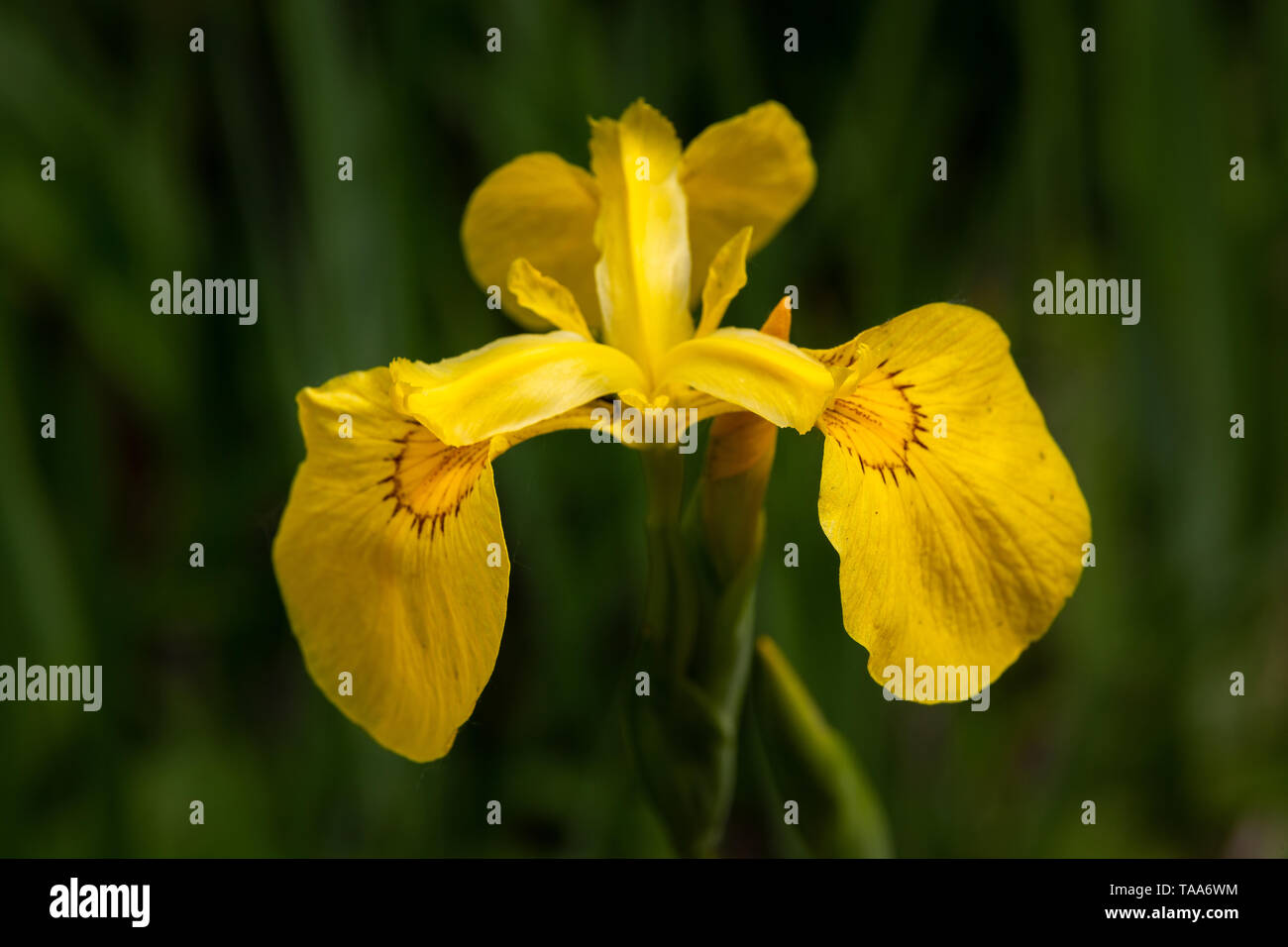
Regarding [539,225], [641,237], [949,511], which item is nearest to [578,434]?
[539,225]

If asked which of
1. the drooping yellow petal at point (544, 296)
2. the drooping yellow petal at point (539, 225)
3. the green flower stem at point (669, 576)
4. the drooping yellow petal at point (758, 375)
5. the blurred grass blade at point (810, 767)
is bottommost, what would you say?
the blurred grass blade at point (810, 767)

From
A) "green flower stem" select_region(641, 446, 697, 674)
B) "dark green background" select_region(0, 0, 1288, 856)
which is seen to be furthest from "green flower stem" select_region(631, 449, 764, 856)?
"dark green background" select_region(0, 0, 1288, 856)

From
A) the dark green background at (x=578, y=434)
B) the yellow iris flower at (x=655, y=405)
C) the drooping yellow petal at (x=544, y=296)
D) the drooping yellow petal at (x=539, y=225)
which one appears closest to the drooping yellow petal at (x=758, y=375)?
the yellow iris flower at (x=655, y=405)

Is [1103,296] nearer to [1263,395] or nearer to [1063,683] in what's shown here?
[1263,395]

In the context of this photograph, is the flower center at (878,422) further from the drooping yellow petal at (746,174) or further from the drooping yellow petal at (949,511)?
the drooping yellow petal at (746,174)

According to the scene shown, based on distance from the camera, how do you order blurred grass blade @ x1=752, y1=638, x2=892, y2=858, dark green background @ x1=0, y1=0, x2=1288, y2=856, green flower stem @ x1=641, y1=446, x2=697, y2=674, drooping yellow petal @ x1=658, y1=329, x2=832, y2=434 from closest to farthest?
drooping yellow petal @ x1=658, y1=329, x2=832, y2=434 < green flower stem @ x1=641, y1=446, x2=697, y2=674 < blurred grass blade @ x1=752, y1=638, x2=892, y2=858 < dark green background @ x1=0, y1=0, x2=1288, y2=856

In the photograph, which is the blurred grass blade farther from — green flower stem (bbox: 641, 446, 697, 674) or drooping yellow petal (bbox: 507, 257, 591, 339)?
drooping yellow petal (bbox: 507, 257, 591, 339)

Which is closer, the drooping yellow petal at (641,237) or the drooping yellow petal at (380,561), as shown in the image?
the drooping yellow petal at (380,561)
